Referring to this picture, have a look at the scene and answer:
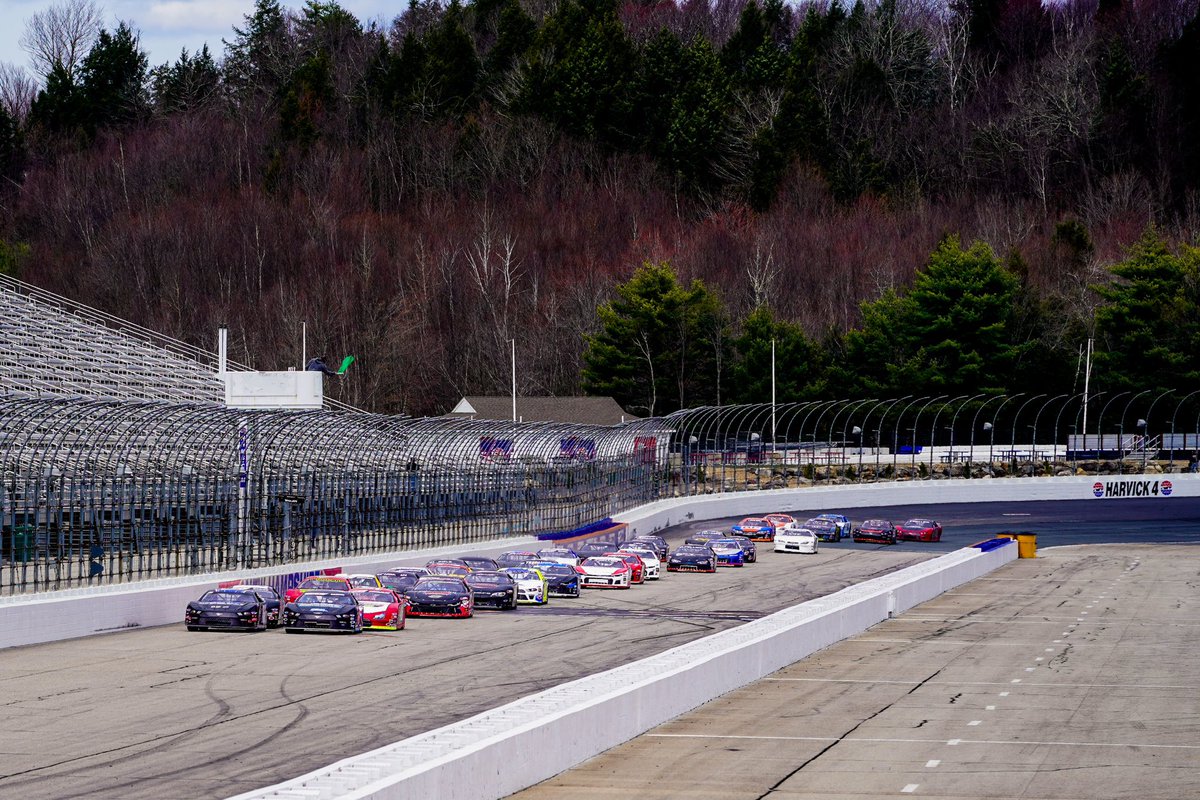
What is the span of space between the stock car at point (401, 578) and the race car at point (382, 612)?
12.0 ft

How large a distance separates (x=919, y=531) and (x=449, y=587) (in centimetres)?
3830

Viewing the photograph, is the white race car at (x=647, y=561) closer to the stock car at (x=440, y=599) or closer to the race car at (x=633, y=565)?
the race car at (x=633, y=565)

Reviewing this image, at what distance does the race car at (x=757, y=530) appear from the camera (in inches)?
2579

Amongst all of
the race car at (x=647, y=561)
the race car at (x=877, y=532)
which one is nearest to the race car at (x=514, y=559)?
the race car at (x=647, y=561)

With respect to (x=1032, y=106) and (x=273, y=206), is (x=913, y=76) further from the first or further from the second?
(x=273, y=206)

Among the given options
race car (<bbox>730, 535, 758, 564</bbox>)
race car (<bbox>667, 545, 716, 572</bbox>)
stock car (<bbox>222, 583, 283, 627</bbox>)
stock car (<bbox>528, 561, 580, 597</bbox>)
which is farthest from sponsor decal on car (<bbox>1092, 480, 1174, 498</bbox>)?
stock car (<bbox>222, 583, 283, 627</bbox>)

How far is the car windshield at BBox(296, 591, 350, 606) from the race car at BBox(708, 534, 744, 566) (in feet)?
76.1

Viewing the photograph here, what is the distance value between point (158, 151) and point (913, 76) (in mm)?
74120

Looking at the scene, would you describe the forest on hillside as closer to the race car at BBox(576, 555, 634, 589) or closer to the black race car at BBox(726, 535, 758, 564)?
the black race car at BBox(726, 535, 758, 564)

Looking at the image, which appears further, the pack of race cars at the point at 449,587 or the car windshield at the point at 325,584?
the car windshield at the point at 325,584

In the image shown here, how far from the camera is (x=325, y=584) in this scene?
1267 inches

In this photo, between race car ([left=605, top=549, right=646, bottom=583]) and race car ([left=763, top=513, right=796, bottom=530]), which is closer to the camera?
race car ([left=605, top=549, right=646, bottom=583])

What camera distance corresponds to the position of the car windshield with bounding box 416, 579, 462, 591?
115 feet

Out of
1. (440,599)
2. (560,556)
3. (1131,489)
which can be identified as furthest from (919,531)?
(440,599)
